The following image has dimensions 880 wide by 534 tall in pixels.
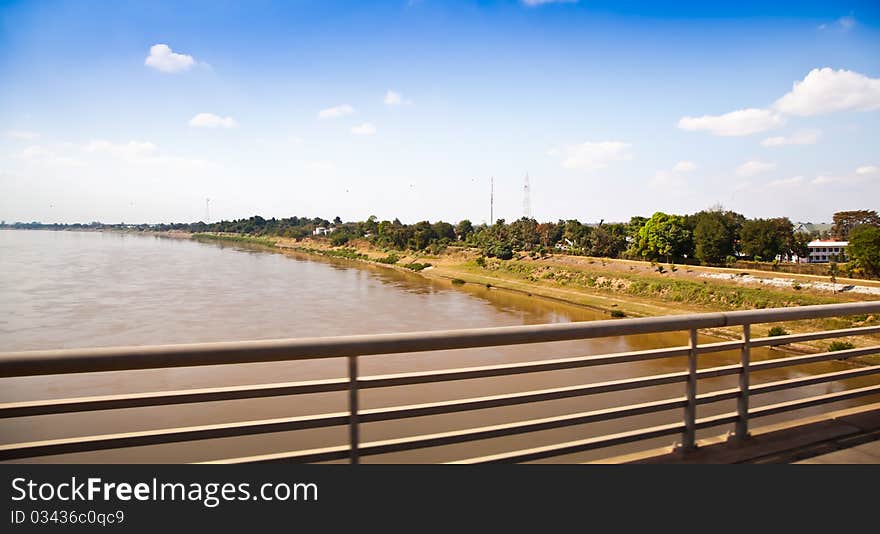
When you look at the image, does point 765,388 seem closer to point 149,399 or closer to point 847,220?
point 149,399

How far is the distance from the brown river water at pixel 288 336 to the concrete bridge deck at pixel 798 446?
484 mm

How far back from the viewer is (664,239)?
42719mm

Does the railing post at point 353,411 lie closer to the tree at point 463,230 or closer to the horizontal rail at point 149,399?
the horizontal rail at point 149,399

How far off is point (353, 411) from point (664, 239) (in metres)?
44.3

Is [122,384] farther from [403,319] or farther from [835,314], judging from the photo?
[835,314]

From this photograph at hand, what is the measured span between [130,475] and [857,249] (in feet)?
124

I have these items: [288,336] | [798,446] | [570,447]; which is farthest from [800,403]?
[288,336]

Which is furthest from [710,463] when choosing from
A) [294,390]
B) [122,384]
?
[122,384]

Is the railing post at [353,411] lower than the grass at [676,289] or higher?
higher

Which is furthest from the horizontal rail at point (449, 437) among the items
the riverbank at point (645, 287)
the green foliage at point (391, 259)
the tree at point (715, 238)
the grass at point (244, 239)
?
the grass at point (244, 239)

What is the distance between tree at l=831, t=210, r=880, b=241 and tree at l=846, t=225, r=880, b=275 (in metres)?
34.6

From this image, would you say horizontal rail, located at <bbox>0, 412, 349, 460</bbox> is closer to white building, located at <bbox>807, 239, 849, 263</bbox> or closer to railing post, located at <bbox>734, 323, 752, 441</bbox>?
railing post, located at <bbox>734, 323, 752, 441</bbox>

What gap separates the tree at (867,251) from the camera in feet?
98.4

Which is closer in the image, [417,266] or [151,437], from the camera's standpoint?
[151,437]
